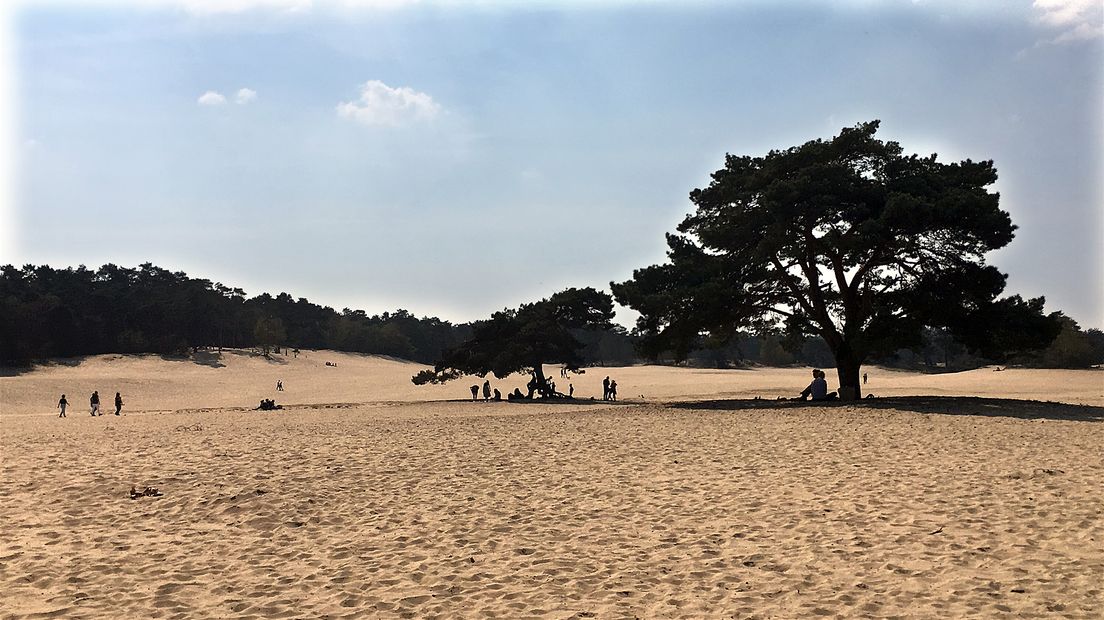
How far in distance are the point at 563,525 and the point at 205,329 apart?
109 metres

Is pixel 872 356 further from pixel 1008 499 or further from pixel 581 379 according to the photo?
pixel 581 379

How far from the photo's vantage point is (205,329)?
106m

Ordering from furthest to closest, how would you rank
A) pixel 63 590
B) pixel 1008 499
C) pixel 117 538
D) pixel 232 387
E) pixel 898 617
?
1. pixel 232 387
2. pixel 1008 499
3. pixel 117 538
4. pixel 63 590
5. pixel 898 617

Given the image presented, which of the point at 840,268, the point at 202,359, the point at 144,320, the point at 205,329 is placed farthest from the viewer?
the point at 205,329

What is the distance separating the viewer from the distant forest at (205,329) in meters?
76.1

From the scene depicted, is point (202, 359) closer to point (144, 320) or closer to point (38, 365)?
point (144, 320)

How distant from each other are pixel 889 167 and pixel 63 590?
A: 31.6 metres

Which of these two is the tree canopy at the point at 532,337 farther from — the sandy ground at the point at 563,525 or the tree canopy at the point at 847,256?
the sandy ground at the point at 563,525

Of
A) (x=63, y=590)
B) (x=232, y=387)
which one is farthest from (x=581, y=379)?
(x=63, y=590)

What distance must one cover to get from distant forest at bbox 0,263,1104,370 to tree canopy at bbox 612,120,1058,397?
3.47m

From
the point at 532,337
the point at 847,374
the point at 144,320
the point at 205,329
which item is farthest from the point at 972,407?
the point at 205,329

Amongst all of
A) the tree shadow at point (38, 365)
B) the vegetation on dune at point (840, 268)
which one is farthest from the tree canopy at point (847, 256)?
the tree shadow at point (38, 365)

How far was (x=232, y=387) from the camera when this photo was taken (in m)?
65.4

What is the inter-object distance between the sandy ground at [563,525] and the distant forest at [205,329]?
20.8 meters
